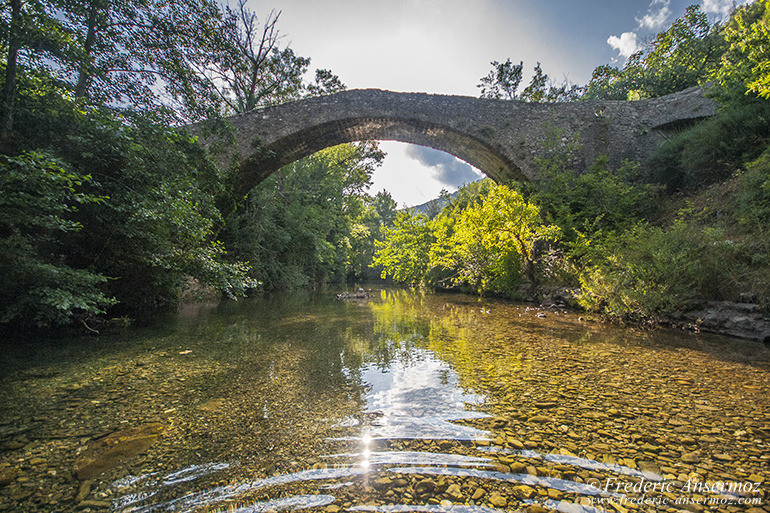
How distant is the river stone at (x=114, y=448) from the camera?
63.2 inches

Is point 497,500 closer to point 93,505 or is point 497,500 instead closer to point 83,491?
point 93,505

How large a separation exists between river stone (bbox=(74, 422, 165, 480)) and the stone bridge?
999 centimetres

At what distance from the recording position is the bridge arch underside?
11.0 meters

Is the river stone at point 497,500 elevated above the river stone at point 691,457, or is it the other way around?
the river stone at point 497,500

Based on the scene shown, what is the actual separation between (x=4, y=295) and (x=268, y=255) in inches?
446

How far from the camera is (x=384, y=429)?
202 centimetres

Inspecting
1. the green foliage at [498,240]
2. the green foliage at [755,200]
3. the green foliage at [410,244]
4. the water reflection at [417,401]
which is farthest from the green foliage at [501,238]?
the water reflection at [417,401]

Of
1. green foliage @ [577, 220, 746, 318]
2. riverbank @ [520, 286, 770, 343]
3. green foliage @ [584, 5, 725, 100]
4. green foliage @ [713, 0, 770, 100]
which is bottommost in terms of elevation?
riverbank @ [520, 286, 770, 343]

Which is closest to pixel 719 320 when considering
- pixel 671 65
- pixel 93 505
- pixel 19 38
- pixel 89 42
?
pixel 93 505

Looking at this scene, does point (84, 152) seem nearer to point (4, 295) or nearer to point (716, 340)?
point (4, 295)

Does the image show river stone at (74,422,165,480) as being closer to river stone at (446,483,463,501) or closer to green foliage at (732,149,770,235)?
river stone at (446,483,463,501)

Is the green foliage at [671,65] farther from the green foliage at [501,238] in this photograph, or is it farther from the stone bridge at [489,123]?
the green foliage at [501,238]

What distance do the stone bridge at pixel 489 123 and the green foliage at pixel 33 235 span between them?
7.32 meters

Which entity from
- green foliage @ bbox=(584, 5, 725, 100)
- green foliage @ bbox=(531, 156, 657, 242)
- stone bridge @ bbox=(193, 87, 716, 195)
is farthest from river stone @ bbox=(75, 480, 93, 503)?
green foliage @ bbox=(584, 5, 725, 100)
